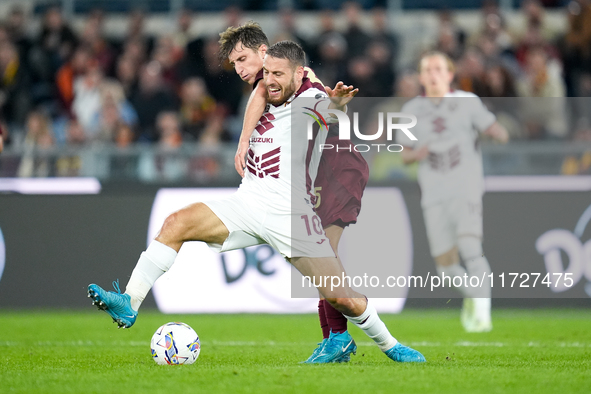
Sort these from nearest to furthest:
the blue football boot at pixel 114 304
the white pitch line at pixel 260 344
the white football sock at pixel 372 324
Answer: the blue football boot at pixel 114 304 → the white football sock at pixel 372 324 → the white pitch line at pixel 260 344

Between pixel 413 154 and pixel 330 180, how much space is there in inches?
106

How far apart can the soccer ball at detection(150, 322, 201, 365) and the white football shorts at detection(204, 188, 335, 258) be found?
0.63 m

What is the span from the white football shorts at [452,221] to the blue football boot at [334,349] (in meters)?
3.07

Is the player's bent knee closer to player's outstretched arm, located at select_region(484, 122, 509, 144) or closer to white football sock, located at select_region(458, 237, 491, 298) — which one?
player's outstretched arm, located at select_region(484, 122, 509, 144)

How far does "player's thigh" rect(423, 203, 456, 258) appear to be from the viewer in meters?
8.82

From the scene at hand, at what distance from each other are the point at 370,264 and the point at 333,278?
4587mm

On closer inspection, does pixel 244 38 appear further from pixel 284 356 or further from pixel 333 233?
pixel 284 356

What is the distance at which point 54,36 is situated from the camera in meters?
13.6

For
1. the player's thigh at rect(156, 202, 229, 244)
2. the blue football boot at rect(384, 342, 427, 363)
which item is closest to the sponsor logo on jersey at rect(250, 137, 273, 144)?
the player's thigh at rect(156, 202, 229, 244)

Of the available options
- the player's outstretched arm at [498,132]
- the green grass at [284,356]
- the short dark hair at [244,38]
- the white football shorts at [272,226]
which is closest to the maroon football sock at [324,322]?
the green grass at [284,356]

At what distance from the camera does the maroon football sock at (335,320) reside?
19.6 ft

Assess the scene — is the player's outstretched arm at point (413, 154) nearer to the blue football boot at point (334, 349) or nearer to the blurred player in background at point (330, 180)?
the blurred player in background at point (330, 180)

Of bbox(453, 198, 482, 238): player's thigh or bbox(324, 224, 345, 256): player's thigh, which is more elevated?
bbox(324, 224, 345, 256): player's thigh

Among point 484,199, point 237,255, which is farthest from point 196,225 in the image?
point 484,199
